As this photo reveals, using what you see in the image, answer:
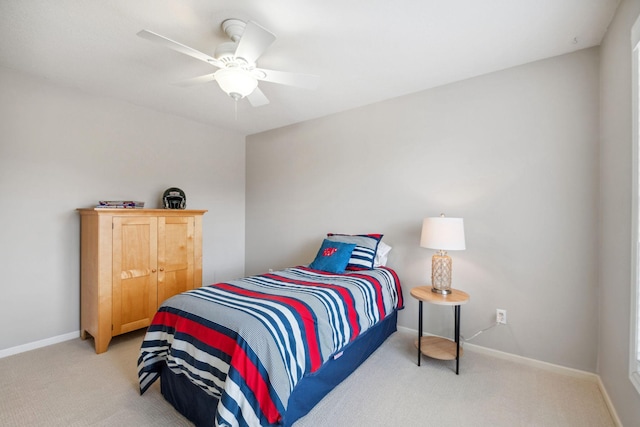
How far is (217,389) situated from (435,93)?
3062mm

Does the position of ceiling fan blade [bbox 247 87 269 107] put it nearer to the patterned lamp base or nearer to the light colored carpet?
the patterned lamp base

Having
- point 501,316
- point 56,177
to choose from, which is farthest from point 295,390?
point 56,177

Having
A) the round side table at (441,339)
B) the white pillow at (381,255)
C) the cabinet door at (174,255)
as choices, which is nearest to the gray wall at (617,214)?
the round side table at (441,339)

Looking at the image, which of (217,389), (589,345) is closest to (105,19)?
(217,389)

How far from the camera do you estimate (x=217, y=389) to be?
5.12 feet

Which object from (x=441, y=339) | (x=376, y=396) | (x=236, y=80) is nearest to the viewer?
(x=236, y=80)

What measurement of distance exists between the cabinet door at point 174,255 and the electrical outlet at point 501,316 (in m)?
3.15

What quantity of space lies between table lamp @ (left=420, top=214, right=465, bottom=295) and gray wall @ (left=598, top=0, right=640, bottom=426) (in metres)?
0.90

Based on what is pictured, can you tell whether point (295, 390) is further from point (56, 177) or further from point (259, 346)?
point (56, 177)

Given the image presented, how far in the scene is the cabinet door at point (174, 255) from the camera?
10.3ft

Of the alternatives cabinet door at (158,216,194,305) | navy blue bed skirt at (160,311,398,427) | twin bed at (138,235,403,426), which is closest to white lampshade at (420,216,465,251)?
twin bed at (138,235,403,426)

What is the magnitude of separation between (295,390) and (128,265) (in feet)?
6.97

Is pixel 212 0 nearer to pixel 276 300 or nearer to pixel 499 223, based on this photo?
pixel 276 300

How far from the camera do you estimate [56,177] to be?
2869 mm
